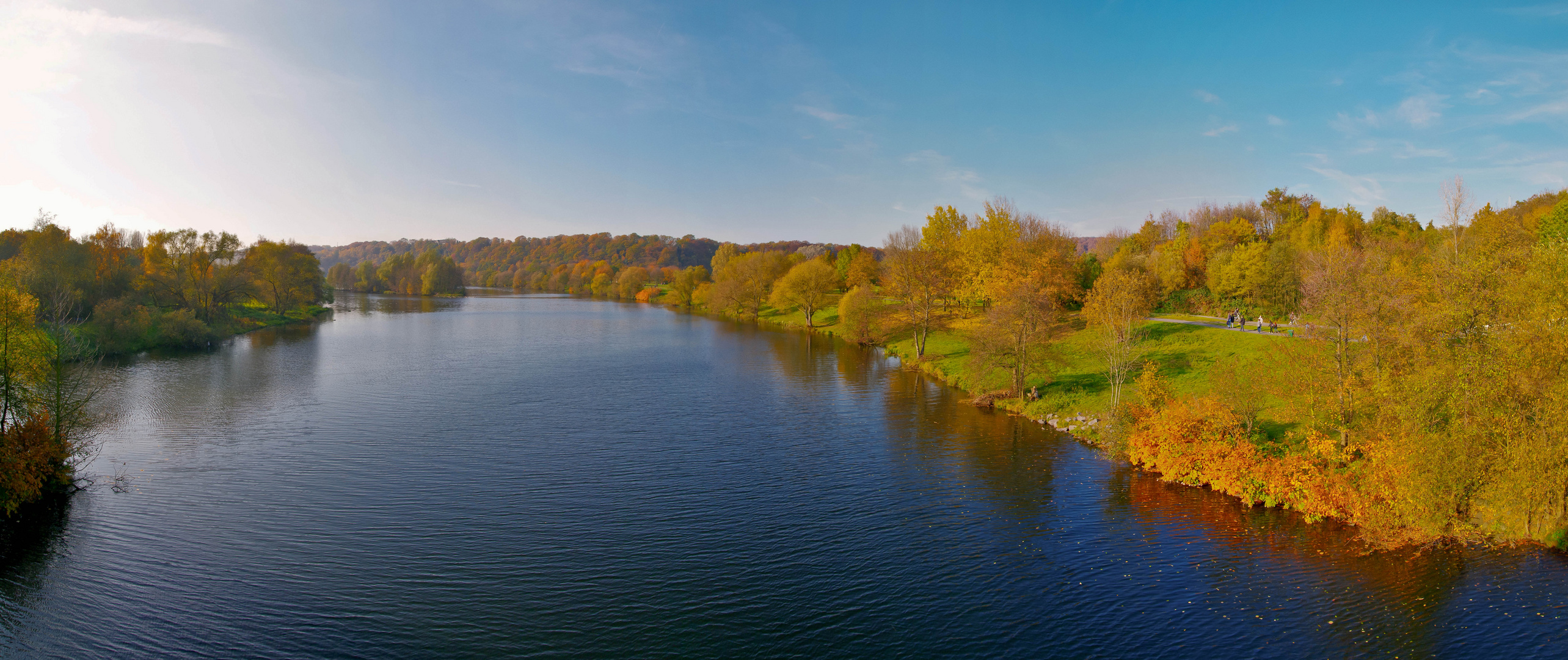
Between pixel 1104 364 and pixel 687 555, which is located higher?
pixel 1104 364

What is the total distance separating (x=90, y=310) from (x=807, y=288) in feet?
216

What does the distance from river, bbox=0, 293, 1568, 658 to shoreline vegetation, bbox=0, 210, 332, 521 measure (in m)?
1.95

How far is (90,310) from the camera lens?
54.9m

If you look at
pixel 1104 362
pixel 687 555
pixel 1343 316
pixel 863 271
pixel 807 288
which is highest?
A: pixel 863 271

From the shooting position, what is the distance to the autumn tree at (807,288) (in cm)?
8581

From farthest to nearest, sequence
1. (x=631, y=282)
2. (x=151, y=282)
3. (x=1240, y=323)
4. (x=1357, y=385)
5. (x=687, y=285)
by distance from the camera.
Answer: (x=631, y=282) < (x=687, y=285) < (x=151, y=282) < (x=1240, y=323) < (x=1357, y=385)

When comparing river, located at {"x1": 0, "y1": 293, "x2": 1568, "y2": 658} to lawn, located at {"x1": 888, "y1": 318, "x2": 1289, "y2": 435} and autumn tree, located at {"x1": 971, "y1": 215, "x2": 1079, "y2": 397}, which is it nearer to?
lawn, located at {"x1": 888, "y1": 318, "x2": 1289, "y2": 435}

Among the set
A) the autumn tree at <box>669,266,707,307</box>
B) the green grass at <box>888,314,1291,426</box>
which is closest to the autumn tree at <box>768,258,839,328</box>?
the autumn tree at <box>669,266,707,307</box>

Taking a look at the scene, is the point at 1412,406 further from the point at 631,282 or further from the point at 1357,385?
the point at 631,282

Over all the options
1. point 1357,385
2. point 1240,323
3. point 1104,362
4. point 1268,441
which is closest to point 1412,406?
point 1357,385

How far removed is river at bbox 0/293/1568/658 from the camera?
14523 millimetres

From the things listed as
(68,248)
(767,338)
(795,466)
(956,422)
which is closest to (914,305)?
(767,338)

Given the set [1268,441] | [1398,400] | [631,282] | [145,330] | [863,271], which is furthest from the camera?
[631,282]

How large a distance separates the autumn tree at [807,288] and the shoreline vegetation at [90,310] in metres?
57.5
